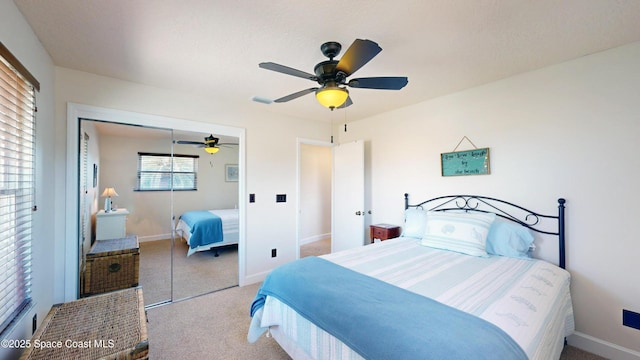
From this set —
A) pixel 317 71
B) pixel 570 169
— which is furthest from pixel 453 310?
pixel 570 169

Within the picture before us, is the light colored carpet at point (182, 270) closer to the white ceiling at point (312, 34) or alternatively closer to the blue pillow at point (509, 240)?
the white ceiling at point (312, 34)

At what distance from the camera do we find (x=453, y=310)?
1346 mm

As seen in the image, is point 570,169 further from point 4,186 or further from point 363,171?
point 4,186

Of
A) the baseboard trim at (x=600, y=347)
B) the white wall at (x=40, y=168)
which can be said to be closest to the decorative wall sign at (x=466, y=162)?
the baseboard trim at (x=600, y=347)

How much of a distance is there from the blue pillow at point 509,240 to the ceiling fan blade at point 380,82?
173 cm

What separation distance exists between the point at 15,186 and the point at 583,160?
425 cm

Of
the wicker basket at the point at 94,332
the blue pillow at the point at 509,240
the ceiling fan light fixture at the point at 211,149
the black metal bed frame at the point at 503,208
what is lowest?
the wicker basket at the point at 94,332

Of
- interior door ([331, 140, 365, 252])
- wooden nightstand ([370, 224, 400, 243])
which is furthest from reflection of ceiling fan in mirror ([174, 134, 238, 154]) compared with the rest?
wooden nightstand ([370, 224, 400, 243])

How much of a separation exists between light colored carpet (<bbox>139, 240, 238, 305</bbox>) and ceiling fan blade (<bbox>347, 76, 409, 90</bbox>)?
2.75m

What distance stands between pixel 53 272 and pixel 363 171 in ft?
11.9

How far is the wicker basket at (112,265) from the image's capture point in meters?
2.57

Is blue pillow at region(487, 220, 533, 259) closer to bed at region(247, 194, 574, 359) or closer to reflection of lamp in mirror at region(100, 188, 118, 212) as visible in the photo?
bed at region(247, 194, 574, 359)

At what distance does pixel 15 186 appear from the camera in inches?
60.1

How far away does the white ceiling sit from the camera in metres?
1.58
